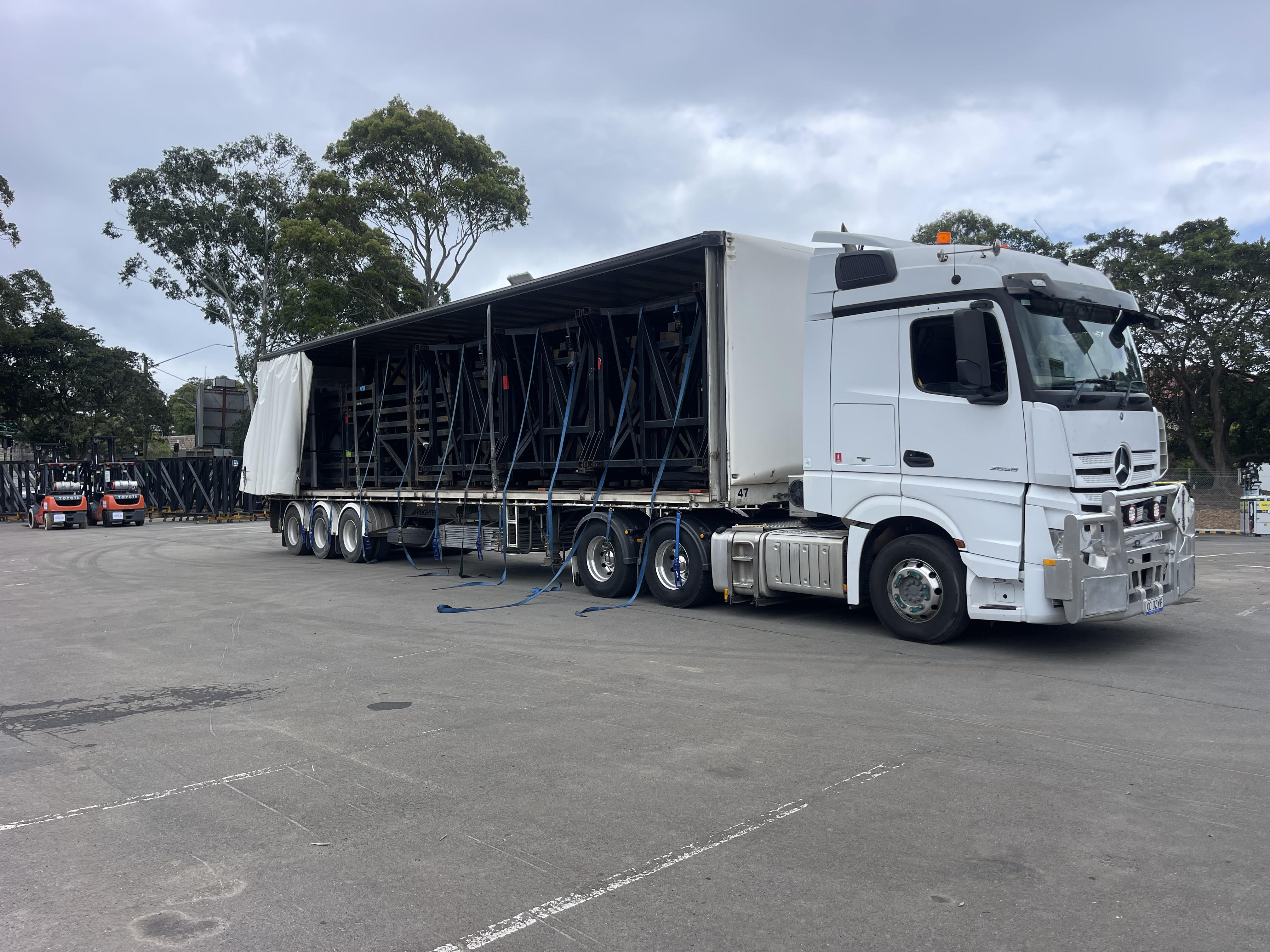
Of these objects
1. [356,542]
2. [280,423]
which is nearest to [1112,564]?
[356,542]

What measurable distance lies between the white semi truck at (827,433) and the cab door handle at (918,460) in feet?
0.05

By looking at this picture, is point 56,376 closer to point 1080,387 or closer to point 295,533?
point 295,533

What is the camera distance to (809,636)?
8898 mm

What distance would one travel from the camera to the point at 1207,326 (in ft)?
97.2

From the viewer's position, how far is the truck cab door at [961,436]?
7691 mm

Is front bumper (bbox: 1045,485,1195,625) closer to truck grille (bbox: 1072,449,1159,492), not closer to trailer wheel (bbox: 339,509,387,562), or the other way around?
truck grille (bbox: 1072,449,1159,492)

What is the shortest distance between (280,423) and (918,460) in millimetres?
13792

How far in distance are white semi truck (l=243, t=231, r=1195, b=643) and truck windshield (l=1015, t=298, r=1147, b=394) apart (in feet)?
0.08

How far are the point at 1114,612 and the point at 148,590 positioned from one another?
490 inches

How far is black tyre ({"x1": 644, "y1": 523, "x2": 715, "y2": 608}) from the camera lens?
10.4 m

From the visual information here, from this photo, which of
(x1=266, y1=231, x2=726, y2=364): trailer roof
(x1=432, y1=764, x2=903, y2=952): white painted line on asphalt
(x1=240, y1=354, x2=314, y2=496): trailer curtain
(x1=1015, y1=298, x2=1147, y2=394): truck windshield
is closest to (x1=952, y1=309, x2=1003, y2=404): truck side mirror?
(x1=1015, y1=298, x2=1147, y2=394): truck windshield


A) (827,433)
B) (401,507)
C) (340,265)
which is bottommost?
(401,507)

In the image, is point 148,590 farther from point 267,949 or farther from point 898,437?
point 267,949

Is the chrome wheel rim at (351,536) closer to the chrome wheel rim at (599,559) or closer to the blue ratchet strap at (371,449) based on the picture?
the blue ratchet strap at (371,449)
